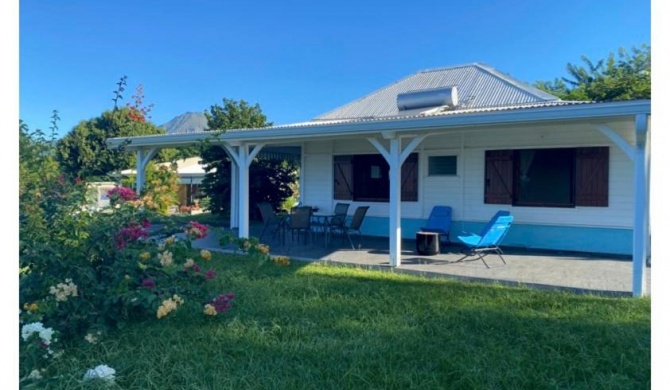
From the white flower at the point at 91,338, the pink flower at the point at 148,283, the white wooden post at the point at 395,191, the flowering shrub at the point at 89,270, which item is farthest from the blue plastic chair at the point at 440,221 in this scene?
the white flower at the point at 91,338

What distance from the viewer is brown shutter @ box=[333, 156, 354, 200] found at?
38.6ft

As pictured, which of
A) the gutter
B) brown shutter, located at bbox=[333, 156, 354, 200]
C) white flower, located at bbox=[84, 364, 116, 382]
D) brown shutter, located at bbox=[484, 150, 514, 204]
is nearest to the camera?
white flower, located at bbox=[84, 364, 116, 382]

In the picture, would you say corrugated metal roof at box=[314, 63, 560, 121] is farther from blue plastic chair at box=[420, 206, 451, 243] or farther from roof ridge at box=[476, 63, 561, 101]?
blue plastic chair at box=[420, 206, 451, 243]

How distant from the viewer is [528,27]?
65.7 ft

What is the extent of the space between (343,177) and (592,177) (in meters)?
5.60

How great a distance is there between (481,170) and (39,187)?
27.6 feet

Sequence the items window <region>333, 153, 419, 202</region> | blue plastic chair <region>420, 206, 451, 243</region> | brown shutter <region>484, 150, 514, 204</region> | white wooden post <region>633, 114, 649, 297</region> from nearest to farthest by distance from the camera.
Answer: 1. white wooden post <region>633, 114, 649, 297</region>
2. brown shutter <region>484, 150, 514, 204</region>
3. blue plastic chair <region>420, 206, 451, 243</region>
4. window <region>333, 153, 419, 202</region>

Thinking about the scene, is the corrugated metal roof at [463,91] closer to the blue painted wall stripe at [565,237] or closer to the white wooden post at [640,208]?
the blue painted wall stripe at [565,237]

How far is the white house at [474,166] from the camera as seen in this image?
297 inches

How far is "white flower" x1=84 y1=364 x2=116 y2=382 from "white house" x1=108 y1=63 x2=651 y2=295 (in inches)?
198

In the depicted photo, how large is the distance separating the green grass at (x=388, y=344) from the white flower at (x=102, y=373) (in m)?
0.10

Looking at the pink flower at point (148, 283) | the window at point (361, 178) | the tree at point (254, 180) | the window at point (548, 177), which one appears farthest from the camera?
the tree at point (254, 180)

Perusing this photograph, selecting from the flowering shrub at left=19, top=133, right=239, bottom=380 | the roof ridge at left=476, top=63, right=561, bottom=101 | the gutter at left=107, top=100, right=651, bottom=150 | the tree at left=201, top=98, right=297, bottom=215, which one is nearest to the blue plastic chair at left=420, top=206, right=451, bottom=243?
the gutter at left=107, top=100, right=651, bottom=150

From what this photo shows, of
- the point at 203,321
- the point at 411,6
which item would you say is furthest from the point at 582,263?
the point at 411,6
